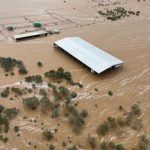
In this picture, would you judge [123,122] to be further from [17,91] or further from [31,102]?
[17,91]

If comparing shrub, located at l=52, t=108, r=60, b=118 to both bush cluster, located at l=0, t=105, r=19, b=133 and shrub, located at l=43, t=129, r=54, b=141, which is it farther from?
bush cluster, located at l=0, t=105, r=19, b=133

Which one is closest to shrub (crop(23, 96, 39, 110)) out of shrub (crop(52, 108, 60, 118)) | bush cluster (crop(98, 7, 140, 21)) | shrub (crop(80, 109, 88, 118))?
shrub (crop(52, 108, 60, 118))

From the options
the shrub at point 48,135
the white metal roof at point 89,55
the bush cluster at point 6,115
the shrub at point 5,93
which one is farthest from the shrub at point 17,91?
the white metal roof at point 89,55

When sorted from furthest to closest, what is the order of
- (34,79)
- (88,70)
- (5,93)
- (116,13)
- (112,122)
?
(116,13) < (88,70) < (34,79) < (5,93) < (112,122)

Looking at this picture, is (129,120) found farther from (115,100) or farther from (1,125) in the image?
(1,125)

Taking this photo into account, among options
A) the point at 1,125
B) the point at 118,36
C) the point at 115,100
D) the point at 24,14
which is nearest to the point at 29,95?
the point at 1,125

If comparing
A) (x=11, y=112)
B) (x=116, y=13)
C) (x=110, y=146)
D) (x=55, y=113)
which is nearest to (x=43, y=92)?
(x=55, y=113)

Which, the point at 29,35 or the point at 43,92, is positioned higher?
the point at 29,35
